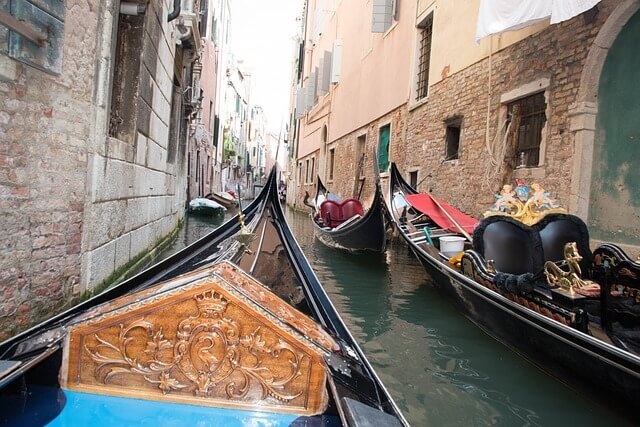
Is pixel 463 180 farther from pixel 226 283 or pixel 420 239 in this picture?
pixel 226 283

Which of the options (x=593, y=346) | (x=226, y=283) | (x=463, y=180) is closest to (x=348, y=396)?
(x=226, y=283)

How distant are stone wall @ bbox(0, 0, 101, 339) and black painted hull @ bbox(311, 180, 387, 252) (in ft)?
11.0

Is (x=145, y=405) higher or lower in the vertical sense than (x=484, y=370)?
higher

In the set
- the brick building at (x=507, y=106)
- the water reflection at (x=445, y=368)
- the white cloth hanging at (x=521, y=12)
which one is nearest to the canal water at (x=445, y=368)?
the water reflection at (x=445, y=368)

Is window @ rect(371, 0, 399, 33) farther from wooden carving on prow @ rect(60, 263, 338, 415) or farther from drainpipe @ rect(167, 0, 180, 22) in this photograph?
wooden carving on prow @ rect(60, 263, 338, 415)

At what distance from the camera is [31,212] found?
211 centimetres

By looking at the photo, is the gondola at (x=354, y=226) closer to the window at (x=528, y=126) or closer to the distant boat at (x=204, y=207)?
the window at (x=528, y=126)

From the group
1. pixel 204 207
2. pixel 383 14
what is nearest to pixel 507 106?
pixel 383 14

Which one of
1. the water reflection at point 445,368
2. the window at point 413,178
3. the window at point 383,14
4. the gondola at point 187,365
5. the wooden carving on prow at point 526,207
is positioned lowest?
the water reflection at point 445,368

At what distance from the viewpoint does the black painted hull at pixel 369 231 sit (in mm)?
5418

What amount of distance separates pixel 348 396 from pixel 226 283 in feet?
1.30

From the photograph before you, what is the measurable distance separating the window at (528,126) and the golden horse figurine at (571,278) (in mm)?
2445

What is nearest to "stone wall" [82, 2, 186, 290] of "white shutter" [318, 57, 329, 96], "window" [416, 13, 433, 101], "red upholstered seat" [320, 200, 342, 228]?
"red upholstered seat" [320, 200, 342, 228]

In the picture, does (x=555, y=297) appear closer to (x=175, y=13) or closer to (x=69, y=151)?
→ (x=69, y=151)
